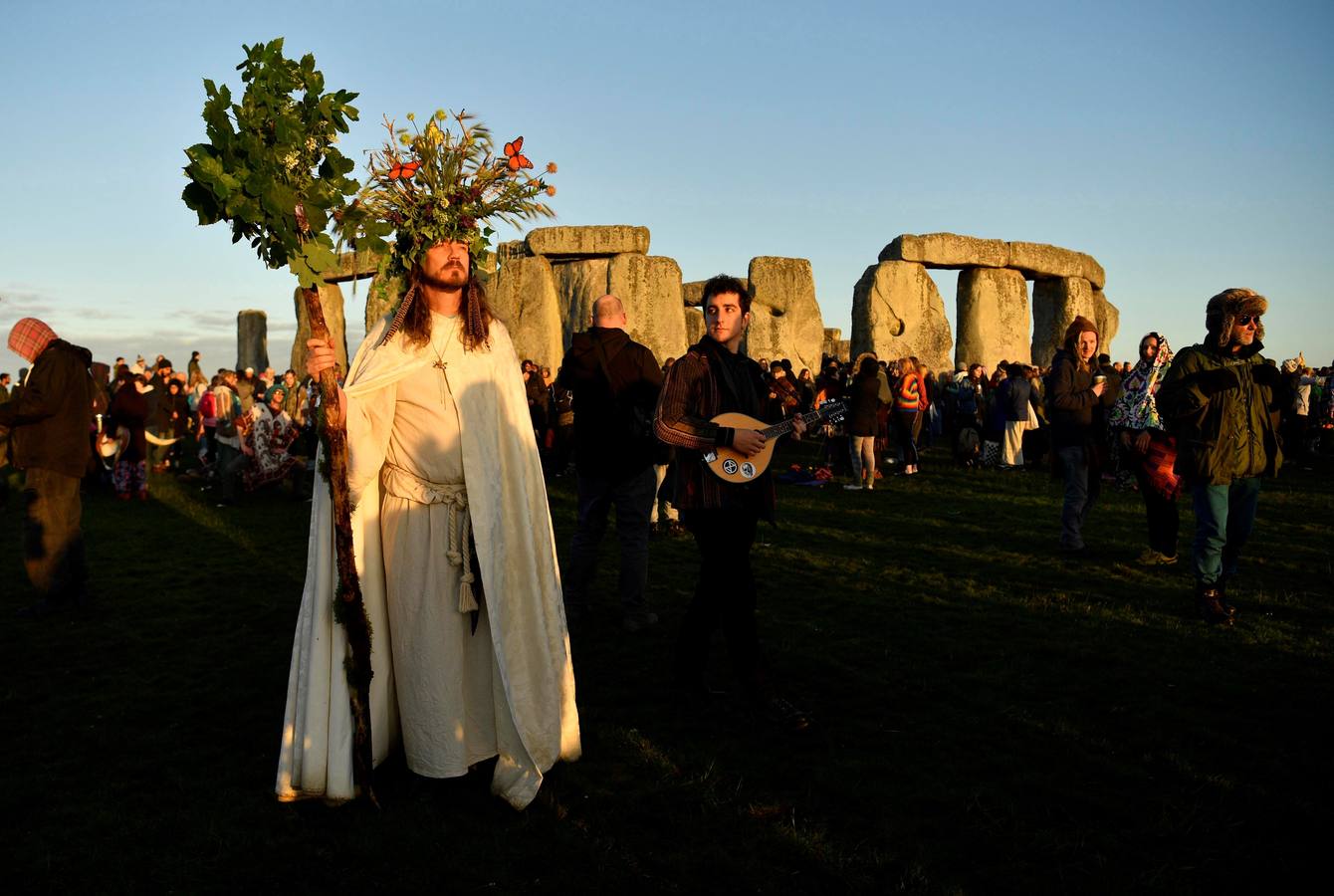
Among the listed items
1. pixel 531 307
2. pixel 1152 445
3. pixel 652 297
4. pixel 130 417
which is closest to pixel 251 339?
pixel 531 307

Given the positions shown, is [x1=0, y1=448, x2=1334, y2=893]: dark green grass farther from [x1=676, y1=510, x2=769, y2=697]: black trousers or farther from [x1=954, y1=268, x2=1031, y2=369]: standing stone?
[x1=954, y1=268, x2=1031, y2=369]: standing stone

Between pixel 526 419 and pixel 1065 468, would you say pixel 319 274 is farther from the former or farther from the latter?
pixel 1065 468

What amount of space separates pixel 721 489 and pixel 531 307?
19069 mm

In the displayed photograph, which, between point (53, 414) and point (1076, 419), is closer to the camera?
point (53, 414)

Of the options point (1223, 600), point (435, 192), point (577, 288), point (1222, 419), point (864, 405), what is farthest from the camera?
point (577, 288)

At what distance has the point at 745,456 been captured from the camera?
4.43 metres

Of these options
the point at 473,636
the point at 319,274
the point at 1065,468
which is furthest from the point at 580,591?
the point at 1065,468

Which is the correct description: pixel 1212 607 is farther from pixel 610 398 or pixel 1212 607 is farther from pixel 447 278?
pixel 447 278

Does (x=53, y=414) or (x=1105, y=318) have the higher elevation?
(x=1105, y=318)

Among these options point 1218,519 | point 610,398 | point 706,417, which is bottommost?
point 1218,519

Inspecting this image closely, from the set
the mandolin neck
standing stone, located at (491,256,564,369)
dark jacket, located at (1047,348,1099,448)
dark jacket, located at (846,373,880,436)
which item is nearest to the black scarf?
the mandolin neck

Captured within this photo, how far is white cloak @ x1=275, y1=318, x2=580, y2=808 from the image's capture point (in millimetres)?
3568

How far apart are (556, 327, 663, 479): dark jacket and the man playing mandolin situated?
58.1 inches

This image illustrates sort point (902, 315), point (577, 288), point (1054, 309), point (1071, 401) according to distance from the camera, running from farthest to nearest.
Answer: point (1054, 309)
point (577, 288)
point (902, 315)
point (1071, 401)
